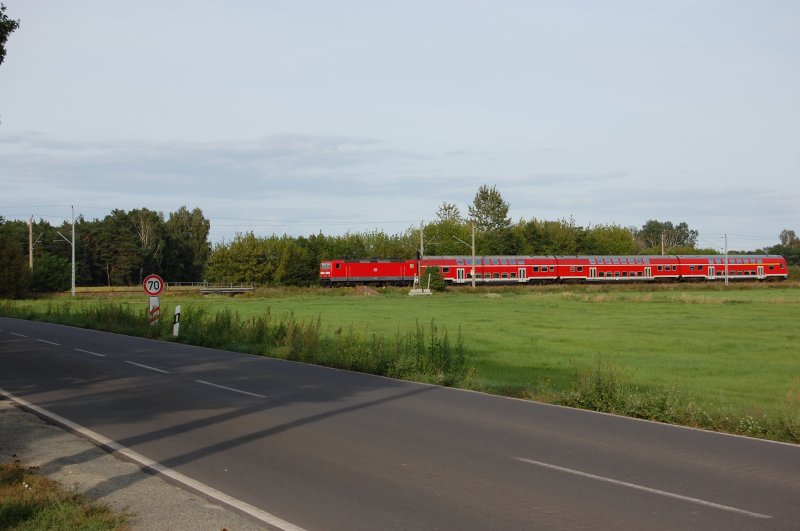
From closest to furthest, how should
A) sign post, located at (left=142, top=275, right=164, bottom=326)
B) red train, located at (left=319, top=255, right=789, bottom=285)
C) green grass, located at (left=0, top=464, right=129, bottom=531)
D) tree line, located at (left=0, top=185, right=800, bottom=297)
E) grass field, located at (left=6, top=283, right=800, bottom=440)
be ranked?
1. green grass, located at (left=0, top=464, right=129, bottom=531)
2. grass field, located at (left=6, top=283, right=800, bottom=440)
3. sign post, located at (left=142, top=275, right=164, bottom=326)
4. red train, located at (left=319, top=255, right=789, bottom=285)
5. tree line, located at (left=0, top=185, right=800, bottom=297)

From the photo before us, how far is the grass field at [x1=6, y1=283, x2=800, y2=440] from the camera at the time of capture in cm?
1585

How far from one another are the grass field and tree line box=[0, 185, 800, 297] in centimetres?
4503

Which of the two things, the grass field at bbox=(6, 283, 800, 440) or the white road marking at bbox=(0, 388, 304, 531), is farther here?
the grass field at bbox=(6, 283, 800, 440)

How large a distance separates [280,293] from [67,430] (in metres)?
67.9

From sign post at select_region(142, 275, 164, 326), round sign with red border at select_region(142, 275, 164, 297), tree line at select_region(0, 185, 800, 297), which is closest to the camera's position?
round sign with red border at select_region(142, 275, 164, 297)

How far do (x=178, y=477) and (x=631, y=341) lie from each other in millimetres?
22792

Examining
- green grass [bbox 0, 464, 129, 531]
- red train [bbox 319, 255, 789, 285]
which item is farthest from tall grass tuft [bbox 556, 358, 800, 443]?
red train [bbox 319, 255, 789, 285]

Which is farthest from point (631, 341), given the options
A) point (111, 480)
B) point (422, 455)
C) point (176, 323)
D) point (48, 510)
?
point (48, 510)

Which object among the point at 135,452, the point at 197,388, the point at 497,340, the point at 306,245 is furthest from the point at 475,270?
the point at 135,452

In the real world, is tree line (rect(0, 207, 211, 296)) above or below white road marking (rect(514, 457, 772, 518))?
above

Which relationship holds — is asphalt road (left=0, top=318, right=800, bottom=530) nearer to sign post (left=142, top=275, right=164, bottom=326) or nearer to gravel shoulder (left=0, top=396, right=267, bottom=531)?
gravel shoulder (left=0, top=396, right=267, bottom=531)

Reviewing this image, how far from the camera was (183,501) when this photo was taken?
678 cm

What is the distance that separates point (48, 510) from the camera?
6141 millimetres

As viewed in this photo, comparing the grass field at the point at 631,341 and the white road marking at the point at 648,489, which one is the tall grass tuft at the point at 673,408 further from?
the white road marking at the point at 648,489
